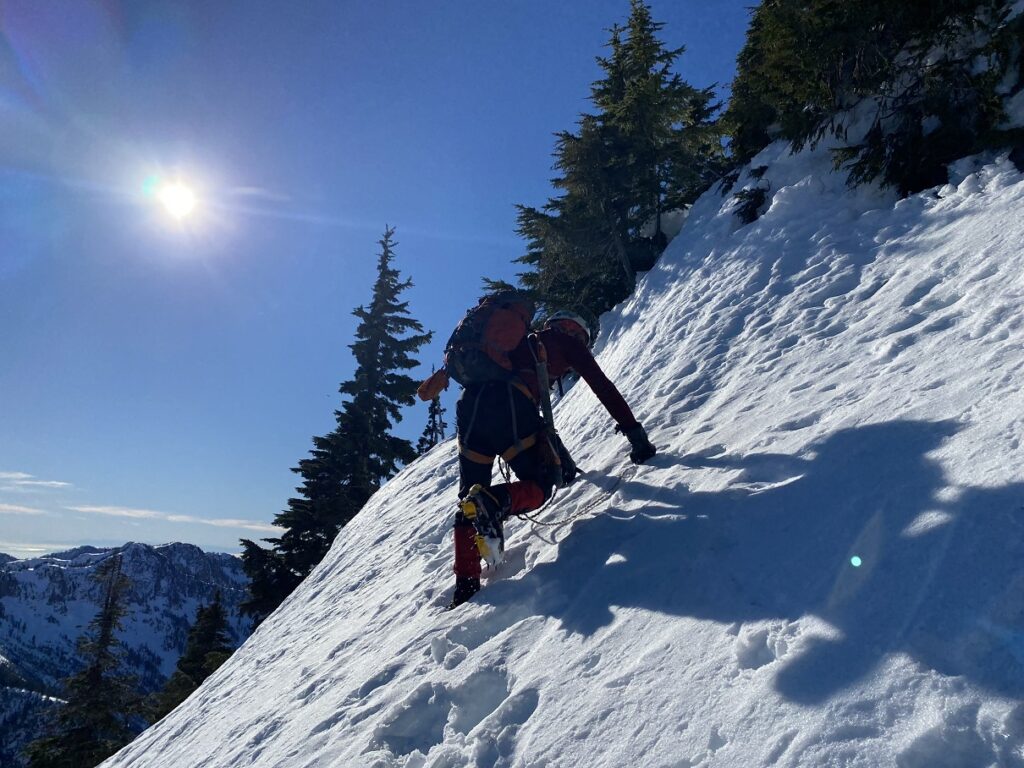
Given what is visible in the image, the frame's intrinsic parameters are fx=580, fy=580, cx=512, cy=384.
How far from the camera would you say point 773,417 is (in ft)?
15.6

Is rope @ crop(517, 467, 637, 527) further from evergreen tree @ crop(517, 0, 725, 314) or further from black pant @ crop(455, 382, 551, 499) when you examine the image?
evergreen tree @ crop(517, 0, 725, 314)

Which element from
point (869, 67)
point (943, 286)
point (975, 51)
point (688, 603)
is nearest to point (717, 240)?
point (869, 67)

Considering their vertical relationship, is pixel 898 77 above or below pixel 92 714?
above

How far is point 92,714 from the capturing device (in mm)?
22531

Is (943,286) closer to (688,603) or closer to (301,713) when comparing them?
(688,603)

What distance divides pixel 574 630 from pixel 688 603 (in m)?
0.74

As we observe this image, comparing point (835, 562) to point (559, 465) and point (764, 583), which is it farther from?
point (559, 465)

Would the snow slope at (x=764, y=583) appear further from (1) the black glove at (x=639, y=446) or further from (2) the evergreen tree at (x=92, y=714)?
(2) the evergreen tree at (x=92, y=714)

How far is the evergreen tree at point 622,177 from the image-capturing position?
16.6m

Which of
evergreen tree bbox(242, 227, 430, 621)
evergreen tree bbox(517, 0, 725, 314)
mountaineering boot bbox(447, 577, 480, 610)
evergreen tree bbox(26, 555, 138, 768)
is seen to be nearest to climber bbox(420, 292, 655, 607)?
mountaineering boot bbox(447, 577, 480, 610)

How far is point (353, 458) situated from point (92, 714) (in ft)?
45.2

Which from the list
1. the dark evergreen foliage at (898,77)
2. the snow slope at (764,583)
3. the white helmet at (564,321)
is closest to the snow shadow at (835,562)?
the snow slope at (764,583)

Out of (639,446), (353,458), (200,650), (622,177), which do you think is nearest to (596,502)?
(639,446)

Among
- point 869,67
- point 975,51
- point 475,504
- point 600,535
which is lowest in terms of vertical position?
point 600,535
